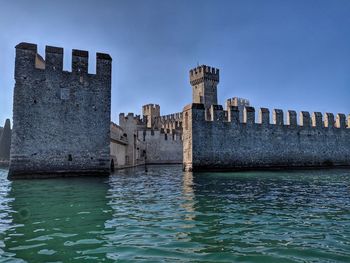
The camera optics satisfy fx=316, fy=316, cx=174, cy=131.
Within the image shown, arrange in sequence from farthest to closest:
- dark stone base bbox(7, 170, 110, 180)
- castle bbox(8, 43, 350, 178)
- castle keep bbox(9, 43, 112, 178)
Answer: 1. castle bbox(8, 43, 350, 178)
2. castle keep bbox(9, 43, 112, 178)
3. dark stone base bbox(7, 170, 110, 180)

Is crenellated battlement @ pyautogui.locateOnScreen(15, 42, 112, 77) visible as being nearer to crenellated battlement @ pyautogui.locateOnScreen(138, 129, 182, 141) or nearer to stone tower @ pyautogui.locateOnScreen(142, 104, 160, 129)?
crenellated battlement @ pyautogui.locateOnScreen(138, 129, 182, 141)

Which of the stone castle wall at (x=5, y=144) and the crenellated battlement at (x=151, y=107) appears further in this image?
the crenellated battlement at (x=151, y=107)

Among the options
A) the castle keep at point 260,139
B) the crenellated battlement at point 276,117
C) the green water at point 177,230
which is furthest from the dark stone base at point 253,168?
the green water at point 177,230

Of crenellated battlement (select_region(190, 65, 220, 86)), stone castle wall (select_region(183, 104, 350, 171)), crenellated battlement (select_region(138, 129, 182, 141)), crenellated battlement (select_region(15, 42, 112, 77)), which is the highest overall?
crenellated battlement (select_region(190, 65, 220, 86))

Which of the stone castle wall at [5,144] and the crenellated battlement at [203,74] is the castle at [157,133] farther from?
the stone castle wall at [5,144]

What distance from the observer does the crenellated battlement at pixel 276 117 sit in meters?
21.3

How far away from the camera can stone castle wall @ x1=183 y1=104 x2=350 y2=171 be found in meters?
20.5

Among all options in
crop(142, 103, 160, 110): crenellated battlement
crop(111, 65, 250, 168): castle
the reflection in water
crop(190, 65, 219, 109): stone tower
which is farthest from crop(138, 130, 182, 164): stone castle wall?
the reflection in water

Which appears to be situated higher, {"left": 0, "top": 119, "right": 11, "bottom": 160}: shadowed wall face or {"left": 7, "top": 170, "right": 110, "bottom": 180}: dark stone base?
{"left": 0, "top": 119, "right": 11, "bottom": 160}: shadowed wall face

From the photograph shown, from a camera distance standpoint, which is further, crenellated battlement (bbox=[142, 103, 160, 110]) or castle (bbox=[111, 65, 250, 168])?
crenellated battlement (bbox=[142, 103, 160, 110])

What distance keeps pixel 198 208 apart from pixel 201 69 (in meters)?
49.2

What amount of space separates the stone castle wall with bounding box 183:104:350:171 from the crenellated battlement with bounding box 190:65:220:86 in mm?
30523

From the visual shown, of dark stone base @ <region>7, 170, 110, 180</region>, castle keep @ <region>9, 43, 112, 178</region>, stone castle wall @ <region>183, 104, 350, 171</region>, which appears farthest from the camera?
stone castle wall @ <region>183, 104, 350, 171</region>

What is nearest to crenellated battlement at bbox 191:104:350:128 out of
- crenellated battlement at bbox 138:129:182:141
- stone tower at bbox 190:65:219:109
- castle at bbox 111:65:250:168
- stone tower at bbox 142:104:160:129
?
castle at bbox 111:65:250:168
